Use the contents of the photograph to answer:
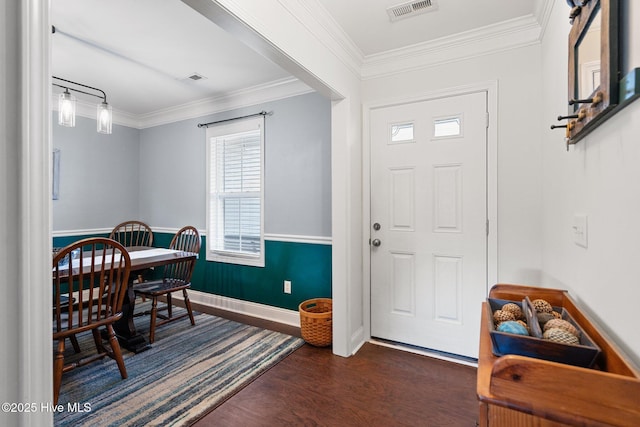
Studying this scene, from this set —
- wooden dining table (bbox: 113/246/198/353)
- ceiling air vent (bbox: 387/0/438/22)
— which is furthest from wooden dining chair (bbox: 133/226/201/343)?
ceiling air vent (bbox: 387/0/438/22)

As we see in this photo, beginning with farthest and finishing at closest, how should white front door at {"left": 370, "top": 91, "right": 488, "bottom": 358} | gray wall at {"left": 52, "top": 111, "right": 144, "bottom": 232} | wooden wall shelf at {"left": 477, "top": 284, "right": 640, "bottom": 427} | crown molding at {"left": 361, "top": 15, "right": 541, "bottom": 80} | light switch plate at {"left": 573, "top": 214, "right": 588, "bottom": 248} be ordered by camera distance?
gray wall at {"left": 52, "top": 111, "right": 144, "bottom": 232} → white front door at {"left": 370, "top": 91, "right": 488, "bottom": 358} → crown molding at {"left": 361, "top": 15, "right": 541, "bottom": 80} → light switch plate at {"left": 573, "top": 214, "right": 588, "bottom": 248} → wooden wall shelf at {"left": 477, "top": 284, "right": 640, "bottom": 427}

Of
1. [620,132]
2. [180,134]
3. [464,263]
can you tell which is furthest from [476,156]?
[180,134]

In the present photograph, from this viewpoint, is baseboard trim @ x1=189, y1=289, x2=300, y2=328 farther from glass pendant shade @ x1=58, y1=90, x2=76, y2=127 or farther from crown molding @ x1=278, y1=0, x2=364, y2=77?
crown molding @ x1=278, y1=0, x2=364, y2=77

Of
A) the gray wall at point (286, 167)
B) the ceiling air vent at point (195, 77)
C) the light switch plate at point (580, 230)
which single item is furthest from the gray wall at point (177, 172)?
the light switch plate at point (580, 230)

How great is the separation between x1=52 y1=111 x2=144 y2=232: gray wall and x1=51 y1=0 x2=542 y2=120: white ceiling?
711mm

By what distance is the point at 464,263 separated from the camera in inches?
90.0

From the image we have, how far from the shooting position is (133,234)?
4.23 meters

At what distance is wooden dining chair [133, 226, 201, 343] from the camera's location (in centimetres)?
269

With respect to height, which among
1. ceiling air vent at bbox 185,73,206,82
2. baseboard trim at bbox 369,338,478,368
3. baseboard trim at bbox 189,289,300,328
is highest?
ceiling air vent at bbox 185,73,206,82

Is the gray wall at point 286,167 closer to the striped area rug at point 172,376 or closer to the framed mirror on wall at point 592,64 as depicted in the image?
the striped area rug at point 172,376

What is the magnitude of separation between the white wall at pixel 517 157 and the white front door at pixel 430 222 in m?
0.12

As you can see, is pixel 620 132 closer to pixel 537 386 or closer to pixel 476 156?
pixel 537 386

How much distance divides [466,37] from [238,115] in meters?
2.34

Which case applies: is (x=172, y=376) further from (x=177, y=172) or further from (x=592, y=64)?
(x=592, y=64)
